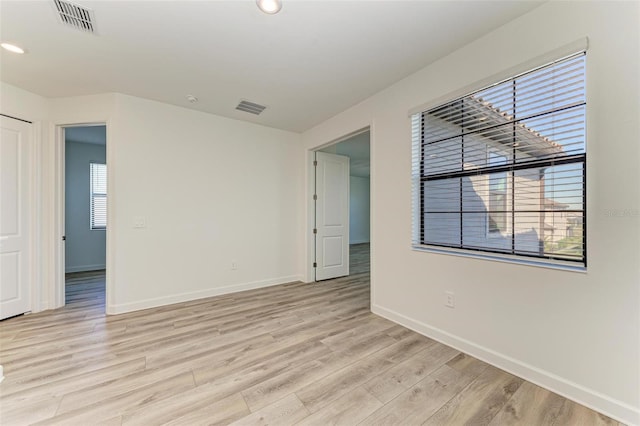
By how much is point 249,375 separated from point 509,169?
8.28 feet

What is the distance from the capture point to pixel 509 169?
1.98 m

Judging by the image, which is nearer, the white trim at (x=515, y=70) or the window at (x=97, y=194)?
the white trim at (x=515, y=70)

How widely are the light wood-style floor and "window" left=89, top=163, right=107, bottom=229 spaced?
10.0ft

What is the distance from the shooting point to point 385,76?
2643 mm

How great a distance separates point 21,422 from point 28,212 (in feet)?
8.92

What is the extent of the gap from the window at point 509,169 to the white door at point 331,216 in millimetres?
2178

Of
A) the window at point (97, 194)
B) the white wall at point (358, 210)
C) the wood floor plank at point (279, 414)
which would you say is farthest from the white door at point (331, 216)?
the white wall at point (358, 210)

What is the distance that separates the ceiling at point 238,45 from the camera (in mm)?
1796

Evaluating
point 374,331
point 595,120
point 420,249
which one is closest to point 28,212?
point 374,331

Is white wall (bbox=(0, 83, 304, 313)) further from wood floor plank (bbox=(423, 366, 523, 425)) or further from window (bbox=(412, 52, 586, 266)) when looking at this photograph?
wood floor plank (bbox=(423, 366, 523, 425))

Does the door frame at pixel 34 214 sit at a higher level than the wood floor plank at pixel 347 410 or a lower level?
higher

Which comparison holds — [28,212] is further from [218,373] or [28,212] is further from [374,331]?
[374,331]

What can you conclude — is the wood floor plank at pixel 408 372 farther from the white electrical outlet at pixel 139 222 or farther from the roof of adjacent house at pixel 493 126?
the white electrical outlet at pixel 139 222

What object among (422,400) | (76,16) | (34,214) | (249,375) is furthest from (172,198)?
(422,400)
